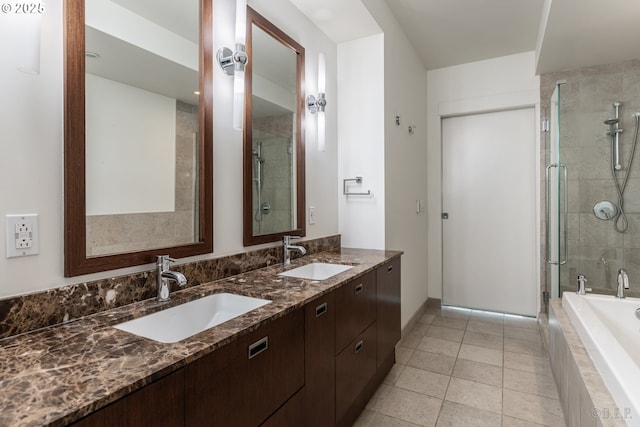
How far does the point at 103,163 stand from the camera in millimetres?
1197

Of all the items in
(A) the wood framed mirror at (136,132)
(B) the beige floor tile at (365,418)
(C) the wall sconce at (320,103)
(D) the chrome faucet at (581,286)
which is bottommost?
(B) the beige floor tile at (365,418)

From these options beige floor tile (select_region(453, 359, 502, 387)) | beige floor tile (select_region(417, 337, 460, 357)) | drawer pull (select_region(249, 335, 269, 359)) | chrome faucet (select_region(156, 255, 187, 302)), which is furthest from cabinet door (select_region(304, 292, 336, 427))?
beige floor tile (select_region(417, 337, 460, 357))

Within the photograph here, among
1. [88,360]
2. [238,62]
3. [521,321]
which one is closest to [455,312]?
[521,321]

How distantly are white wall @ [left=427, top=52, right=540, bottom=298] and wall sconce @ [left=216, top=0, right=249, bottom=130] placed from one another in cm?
275

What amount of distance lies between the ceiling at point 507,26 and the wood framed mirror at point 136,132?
111 cm

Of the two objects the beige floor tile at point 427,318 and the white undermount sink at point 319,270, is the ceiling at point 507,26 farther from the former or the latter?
the beige floor tile at point 427,318

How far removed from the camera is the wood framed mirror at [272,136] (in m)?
1.84

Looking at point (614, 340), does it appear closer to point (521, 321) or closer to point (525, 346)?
point (525, 346)

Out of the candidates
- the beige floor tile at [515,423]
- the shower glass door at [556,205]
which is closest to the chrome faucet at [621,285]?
the shower glass door at [556,205]

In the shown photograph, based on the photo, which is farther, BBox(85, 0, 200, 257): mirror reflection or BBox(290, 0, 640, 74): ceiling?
BBox(290, 0, 640, 74): ceiling

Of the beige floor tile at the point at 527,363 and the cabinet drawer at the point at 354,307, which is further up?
the cabinet drawer at the point at 354,307

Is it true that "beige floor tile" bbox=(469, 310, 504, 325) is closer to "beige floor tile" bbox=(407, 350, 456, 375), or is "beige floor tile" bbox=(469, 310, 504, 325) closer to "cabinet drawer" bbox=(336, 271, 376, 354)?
"beige floor tile" bbox=(407, 350, 456, 375)

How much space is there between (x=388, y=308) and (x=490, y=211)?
2.07m

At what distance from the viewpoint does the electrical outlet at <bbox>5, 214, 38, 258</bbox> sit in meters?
0.96
